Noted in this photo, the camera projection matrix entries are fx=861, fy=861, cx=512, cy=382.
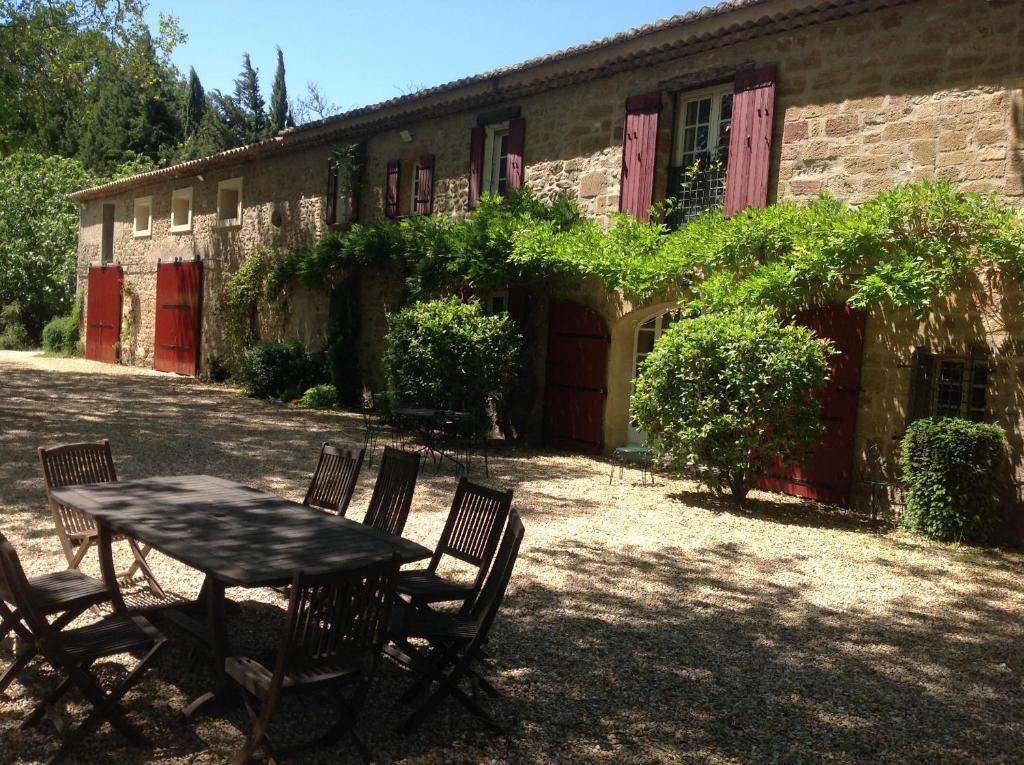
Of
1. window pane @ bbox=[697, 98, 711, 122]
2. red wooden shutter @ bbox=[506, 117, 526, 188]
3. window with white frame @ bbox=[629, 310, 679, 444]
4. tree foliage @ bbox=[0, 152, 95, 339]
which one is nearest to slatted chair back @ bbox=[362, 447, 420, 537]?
window with white frame @ bbox=[629, 310, 679, 444]

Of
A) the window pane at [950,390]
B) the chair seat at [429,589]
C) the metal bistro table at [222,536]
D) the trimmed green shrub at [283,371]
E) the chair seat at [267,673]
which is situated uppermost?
the window pane at [950,390]

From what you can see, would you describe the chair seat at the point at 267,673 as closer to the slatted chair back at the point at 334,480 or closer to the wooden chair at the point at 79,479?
the wooden chair at the point at 79,479

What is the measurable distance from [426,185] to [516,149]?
206 cm

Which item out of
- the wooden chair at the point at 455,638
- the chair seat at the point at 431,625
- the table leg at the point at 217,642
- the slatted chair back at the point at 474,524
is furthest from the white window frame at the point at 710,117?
the table leg at the point at 217,642

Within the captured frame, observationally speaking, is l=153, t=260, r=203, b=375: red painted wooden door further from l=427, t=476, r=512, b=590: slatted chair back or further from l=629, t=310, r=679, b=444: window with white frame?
l=427, t=476, r=512, b=590: slatted chair back

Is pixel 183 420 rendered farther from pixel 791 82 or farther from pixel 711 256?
pixel 791 82

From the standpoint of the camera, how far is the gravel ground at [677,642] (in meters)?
3.26

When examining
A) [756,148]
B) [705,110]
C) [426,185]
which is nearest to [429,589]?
[756,148]

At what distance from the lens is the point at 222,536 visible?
3547 mm

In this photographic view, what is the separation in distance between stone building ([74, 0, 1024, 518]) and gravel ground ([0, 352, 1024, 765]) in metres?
1.57

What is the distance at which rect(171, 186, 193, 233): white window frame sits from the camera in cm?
1927

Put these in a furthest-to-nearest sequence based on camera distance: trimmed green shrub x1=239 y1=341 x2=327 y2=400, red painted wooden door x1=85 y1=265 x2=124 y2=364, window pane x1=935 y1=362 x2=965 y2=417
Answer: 1. red painted wooden door x1=85 y1=265 x2=124 y2=364
2. trimmed green shrub x1=239 y1=341 x2=327 y2=400
3. window pane x1=935 y1=362 x2=965 y2=417

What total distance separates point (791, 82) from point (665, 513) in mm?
4600

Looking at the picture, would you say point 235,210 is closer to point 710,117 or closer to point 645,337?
point 645,337
